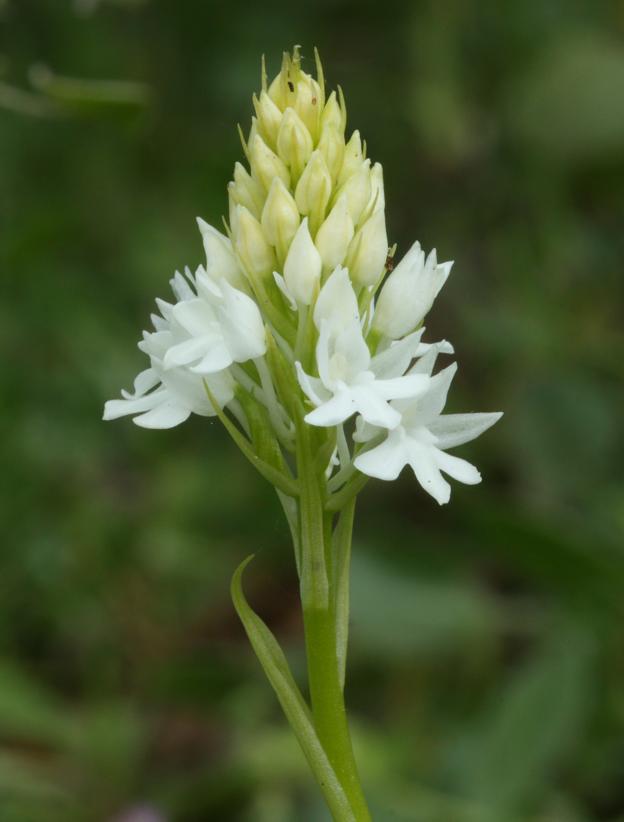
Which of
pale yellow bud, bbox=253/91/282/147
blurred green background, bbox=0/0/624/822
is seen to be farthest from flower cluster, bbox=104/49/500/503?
blurred green background, bbox=0/0/624/822

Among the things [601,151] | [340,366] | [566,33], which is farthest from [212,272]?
[566,33]

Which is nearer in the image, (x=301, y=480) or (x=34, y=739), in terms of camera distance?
(x=301, y=480)

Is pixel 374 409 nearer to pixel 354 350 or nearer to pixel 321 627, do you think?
pixel 354 350

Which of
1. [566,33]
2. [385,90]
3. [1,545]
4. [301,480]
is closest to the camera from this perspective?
[301,480]

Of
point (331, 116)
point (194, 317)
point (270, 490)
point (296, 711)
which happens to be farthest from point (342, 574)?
point (270, 490)

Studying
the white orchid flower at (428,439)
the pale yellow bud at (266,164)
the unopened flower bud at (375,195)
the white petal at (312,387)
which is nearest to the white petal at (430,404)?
the white orchid flower at (428,439)

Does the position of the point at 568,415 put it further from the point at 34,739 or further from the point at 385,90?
the point at 34,739

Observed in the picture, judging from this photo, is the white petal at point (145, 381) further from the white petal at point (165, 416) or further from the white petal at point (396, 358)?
the white petal at point (396, 358)
